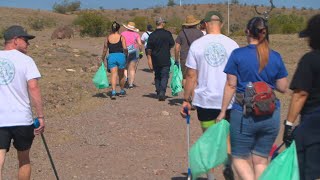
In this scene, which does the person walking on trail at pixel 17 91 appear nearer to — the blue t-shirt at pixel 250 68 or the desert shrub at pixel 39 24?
the blue t-shirt at pixel 250 68

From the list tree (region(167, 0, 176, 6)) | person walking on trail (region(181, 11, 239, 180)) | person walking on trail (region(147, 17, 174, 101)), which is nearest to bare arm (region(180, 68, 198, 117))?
person walking on trail (region(181, 11, 239, 180))

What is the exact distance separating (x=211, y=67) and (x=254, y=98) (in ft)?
3.80

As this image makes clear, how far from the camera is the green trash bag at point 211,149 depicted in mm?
6066

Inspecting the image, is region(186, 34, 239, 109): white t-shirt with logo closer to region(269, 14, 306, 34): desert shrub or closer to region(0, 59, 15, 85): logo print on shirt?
region(0, 59, 15, 85): logo print on shirt

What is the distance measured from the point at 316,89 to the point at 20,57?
2.91 metres

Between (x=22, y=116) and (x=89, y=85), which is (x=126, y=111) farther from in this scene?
(x=22, y=116)

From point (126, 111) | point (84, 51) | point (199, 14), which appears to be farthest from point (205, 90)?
point (199, 14)

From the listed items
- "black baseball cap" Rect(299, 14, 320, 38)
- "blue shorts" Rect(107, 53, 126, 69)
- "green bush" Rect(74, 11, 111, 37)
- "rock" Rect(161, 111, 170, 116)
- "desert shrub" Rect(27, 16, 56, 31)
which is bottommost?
"desert shrub" Rect(27, 16, 56, 31)

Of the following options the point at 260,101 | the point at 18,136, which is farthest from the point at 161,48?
the point at 260,101

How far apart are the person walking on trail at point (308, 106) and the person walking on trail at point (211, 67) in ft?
4.62

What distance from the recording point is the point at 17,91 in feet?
21.0

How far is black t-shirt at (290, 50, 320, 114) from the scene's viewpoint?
17.0 feet

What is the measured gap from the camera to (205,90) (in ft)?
22.3

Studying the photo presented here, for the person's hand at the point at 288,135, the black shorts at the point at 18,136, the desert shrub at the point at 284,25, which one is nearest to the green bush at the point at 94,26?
the desert shrub at the point at 284,25
